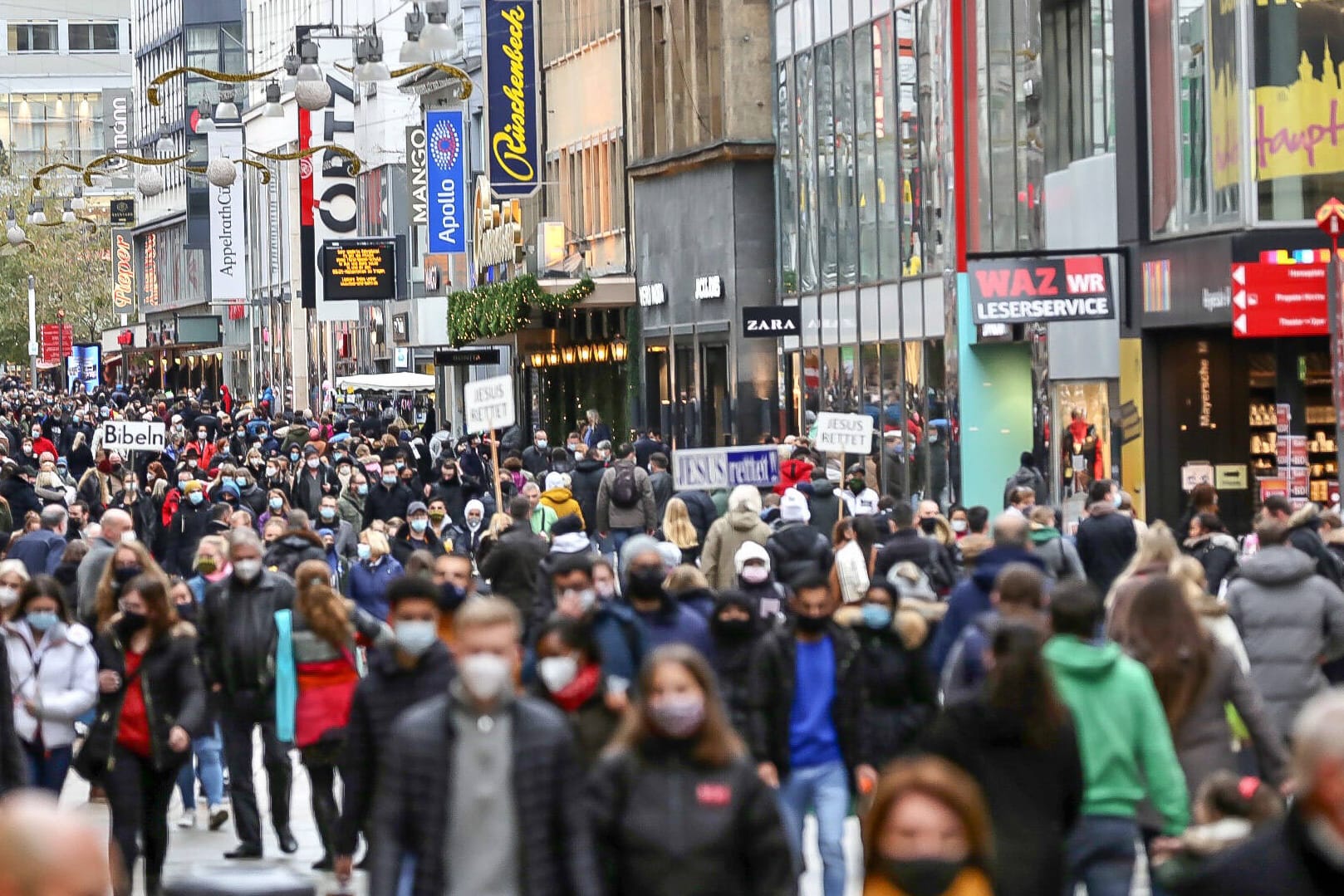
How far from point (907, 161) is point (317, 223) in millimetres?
43777

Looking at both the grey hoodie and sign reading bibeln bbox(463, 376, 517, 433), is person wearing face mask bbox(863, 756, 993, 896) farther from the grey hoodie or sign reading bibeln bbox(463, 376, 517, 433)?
sign reading bibeln bbox(463, 376, 517, 433)

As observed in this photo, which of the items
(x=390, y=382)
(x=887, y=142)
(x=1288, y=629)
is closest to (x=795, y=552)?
(x=1288, y=629)

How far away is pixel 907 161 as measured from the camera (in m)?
37.9

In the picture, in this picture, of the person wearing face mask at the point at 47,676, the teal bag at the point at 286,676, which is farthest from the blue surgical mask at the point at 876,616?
the person wearing face mask at the point at 47,676

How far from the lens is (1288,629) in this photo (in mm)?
11883

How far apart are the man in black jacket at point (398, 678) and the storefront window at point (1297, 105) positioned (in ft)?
57.0

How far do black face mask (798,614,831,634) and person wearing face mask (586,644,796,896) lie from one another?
3.31m

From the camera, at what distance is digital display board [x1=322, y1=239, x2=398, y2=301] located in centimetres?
6412

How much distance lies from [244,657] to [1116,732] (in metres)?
6.11

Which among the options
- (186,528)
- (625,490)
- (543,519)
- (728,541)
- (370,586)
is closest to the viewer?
(370,586)

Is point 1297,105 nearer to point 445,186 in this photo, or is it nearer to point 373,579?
point 373,579

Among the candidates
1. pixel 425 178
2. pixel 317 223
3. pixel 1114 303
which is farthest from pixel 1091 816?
pixel 317 223

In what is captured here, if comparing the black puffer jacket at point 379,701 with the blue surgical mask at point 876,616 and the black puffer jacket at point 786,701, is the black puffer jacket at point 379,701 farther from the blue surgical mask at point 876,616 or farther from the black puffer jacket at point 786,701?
the blue surgical mask at point 876,616

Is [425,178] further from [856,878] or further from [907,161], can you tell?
[856,878]
